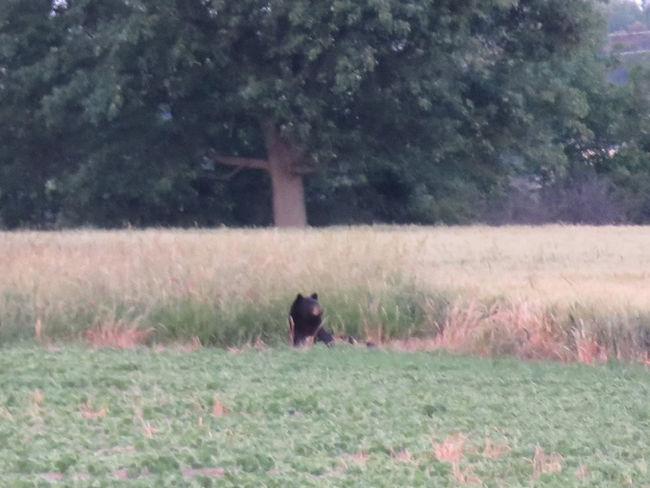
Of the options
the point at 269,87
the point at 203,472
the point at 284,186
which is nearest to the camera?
the point at 203,472

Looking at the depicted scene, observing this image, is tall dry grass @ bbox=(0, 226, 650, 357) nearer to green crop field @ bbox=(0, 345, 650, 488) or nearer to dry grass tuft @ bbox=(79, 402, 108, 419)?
green crop field @ bbox=(0, 345, 650, 488)

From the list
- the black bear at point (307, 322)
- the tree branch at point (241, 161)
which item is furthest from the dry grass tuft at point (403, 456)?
the tree branch at point (241, 161)

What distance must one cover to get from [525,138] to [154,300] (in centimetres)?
1641

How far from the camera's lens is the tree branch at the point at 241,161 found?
26.8 metres

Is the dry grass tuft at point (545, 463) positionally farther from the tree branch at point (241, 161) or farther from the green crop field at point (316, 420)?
the tree branch at point (241, 161)

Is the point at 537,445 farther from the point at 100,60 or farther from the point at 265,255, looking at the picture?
the point at 100,60

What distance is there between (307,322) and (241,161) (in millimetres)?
15741

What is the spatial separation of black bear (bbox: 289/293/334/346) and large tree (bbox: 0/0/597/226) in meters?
10.8

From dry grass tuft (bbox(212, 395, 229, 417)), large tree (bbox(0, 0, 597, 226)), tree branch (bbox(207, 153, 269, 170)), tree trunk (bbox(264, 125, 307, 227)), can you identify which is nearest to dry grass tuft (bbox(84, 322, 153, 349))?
dry grass tuft (bbox(212, 395, 229, 417))

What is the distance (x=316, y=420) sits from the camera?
7.66m

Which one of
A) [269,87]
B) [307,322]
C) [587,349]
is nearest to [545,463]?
[587,349]

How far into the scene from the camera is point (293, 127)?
933 inches

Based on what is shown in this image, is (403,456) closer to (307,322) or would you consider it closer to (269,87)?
(307,322)

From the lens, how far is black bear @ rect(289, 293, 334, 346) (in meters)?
11.4
